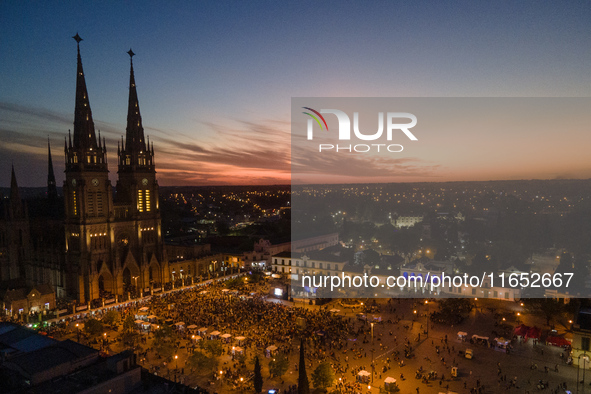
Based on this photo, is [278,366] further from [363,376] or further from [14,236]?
[14,236]

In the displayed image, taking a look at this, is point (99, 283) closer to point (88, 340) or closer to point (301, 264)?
point (88, 340)

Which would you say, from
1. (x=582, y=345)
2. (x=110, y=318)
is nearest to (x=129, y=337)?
(x=110, y=318)

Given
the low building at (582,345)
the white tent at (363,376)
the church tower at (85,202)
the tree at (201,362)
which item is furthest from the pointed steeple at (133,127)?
the low building at (582,345)

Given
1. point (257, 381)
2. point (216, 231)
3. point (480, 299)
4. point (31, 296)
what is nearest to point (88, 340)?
point (31, 296)

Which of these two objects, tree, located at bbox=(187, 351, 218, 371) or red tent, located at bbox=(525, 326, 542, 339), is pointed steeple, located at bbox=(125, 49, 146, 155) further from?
red tent, located at bbox=(525, 326, 542, 339)

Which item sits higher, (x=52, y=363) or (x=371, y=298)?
(x=52, y=363)

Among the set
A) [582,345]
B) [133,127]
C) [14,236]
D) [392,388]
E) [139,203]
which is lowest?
[392,388]

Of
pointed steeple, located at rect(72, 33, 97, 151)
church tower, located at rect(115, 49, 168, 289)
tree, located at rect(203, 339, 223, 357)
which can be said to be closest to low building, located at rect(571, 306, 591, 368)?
tree, located at rect(203, 339, 223, 357)
